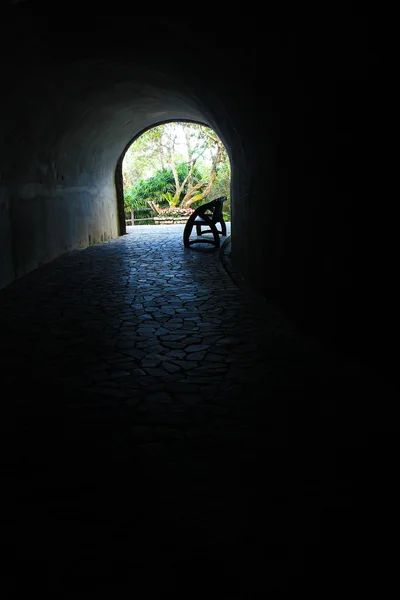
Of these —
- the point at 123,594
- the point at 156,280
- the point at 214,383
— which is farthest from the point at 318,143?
the point at 156,280

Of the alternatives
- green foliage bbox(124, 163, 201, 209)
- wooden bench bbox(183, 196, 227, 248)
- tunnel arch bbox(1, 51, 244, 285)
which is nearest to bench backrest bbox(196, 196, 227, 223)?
wooden bench bbox(183, 196, 227, 248)

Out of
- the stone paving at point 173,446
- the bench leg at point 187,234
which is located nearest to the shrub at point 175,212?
the bench leg at point 187,234

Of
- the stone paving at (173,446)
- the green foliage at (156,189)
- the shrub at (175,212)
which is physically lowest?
the stone paving at (173,446)

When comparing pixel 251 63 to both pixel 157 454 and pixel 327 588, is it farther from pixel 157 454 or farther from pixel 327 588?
pixel 327 588

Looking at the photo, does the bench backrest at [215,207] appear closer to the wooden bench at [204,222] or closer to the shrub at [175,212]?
the wooden bench at [204,222]

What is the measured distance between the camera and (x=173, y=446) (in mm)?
2898

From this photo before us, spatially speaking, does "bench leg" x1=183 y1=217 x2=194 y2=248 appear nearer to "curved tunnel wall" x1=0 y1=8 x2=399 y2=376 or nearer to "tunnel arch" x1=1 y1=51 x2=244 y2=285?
"tunnel arch" x1=1 y1=51 x2=244 y2=285

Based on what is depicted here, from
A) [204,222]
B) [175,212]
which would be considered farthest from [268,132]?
[175,212]

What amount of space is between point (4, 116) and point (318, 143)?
5.38 m

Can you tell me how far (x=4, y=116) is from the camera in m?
7.36

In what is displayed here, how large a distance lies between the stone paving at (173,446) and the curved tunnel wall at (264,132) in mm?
787

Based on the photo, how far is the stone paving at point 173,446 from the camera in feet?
6.63

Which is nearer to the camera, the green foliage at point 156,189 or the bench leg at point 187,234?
the bench leg at point 187,234

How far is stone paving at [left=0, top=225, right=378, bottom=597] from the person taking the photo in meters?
2.02
